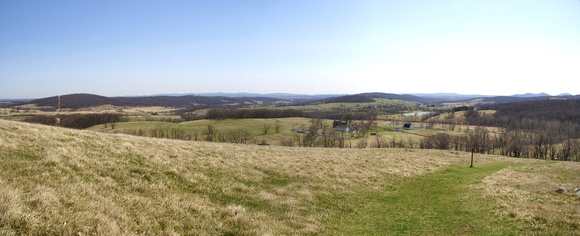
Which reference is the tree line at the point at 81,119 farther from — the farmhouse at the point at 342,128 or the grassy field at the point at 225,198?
the grassy field at the point at 225,198

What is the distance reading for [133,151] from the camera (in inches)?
607

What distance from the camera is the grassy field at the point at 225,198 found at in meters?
7.02

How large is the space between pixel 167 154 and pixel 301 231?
12410 millimetres

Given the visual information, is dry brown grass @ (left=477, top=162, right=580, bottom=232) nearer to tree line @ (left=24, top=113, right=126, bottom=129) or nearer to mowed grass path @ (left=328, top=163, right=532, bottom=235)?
mowed grass path @ (left=328, top=163, right=532, bottom=235)

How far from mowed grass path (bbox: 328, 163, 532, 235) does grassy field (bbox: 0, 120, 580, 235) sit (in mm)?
54

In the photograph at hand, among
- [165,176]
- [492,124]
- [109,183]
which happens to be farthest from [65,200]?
[492,124]

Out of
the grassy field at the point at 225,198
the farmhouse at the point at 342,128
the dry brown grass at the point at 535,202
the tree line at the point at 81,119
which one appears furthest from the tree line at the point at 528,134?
the tree line at the point at 81,119

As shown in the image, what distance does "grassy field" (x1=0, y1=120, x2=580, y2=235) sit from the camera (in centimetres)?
702

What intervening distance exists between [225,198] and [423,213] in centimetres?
998

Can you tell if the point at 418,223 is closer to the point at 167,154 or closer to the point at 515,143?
the point at 167,154

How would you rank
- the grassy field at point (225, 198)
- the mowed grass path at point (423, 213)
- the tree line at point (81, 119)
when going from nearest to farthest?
the grassy field at point (225, 198) < the mowed grass path at point (423, 213) < the tree line at point (81, 119)

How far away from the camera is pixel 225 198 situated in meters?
11.9

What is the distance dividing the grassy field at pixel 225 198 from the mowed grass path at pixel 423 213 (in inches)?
2.1

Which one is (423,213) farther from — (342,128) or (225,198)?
(342,128)
